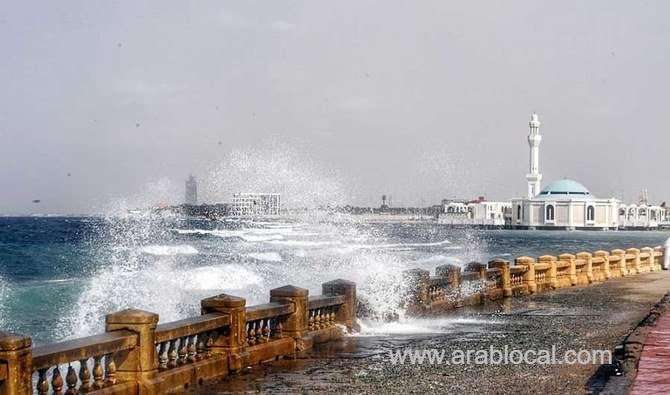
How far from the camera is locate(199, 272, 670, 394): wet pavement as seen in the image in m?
11.3

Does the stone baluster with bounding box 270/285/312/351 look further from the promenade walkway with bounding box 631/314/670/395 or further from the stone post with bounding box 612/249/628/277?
the stone post with bounding box 612/249/628/277

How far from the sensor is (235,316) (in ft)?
41.0

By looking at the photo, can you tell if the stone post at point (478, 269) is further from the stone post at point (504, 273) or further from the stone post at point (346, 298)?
the stone post at point (346, 298)

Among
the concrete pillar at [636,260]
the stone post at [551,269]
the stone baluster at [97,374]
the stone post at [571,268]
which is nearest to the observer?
the stone baluster at [97,374]

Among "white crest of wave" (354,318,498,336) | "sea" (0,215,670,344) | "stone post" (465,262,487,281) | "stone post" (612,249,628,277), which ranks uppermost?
"stone post" (465,262,487,281)

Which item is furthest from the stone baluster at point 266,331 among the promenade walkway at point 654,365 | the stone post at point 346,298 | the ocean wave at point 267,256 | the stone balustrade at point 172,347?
the ocean wave at point 267,256

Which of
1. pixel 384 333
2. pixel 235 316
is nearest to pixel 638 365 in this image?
pixel 235 316

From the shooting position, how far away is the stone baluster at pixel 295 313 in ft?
46.9

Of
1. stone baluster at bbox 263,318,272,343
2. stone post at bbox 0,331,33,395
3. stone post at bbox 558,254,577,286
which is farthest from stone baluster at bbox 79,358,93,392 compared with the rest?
stone post at bbox 558,254,577,286

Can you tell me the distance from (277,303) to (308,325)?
0.96 m

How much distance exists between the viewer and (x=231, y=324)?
12445mm

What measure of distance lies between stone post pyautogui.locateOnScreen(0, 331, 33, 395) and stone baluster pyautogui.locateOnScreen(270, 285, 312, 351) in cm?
624

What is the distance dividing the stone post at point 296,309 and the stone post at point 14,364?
626 cm

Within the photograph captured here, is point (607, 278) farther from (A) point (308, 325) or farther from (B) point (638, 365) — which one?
(B) point (638, 365)
